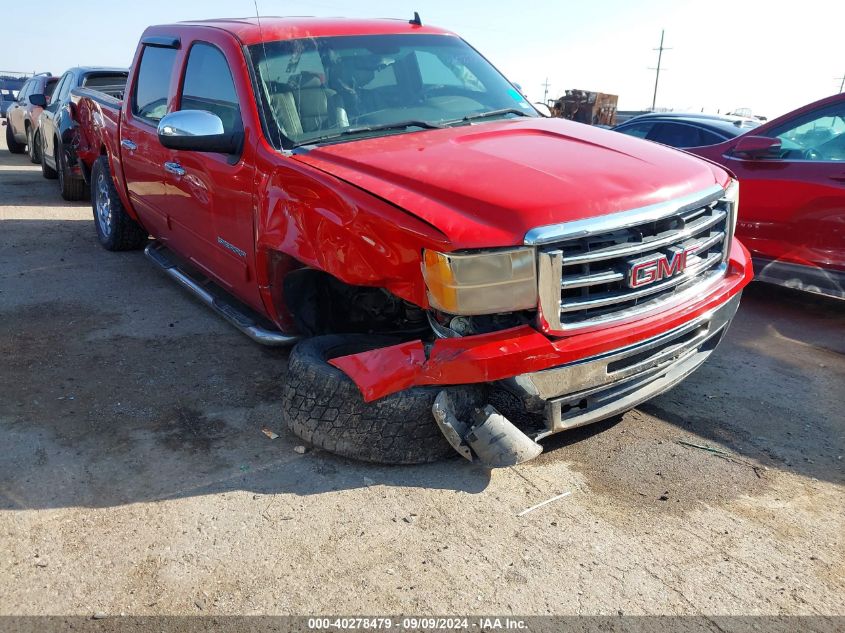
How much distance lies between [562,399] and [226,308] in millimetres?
2321

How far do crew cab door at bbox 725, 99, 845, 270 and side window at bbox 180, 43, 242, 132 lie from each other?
386 centimetres

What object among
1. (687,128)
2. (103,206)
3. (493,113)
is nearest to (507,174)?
(493,113)

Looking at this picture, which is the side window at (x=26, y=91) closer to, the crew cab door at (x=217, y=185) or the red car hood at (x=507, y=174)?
the crew cab door at (x=217, y=185)

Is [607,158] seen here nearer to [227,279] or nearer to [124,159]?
[227,279]

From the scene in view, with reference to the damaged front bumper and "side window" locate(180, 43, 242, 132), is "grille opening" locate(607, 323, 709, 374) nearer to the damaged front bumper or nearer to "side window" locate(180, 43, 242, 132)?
the damaged front bumper

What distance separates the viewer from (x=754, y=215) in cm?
550

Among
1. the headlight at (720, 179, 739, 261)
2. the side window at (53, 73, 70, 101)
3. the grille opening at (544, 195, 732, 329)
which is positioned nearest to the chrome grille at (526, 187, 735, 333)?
the grille opening at (544, 195, 732, 329)

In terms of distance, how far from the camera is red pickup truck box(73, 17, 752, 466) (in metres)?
2.65

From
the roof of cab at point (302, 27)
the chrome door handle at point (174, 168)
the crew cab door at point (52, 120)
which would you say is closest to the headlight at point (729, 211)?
the roof of cab at point (302, 27)

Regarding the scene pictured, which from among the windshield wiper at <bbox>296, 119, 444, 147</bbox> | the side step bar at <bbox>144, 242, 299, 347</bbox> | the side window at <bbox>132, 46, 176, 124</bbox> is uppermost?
the side window at <bbox>132, 46, 176, 124</bbox>

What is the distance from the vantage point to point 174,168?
177 inches

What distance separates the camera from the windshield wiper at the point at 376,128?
3.51 m

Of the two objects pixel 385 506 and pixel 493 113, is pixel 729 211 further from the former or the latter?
pixel 385 506

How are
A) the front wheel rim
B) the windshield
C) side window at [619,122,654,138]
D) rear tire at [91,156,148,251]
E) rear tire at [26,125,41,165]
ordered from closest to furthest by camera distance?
1. the windshield
2. rear tire at [91,156,148,251]
3. the front wheel rim
4. side window at [619,122,654,138]
5. rear tire at [26,125,41,165]
